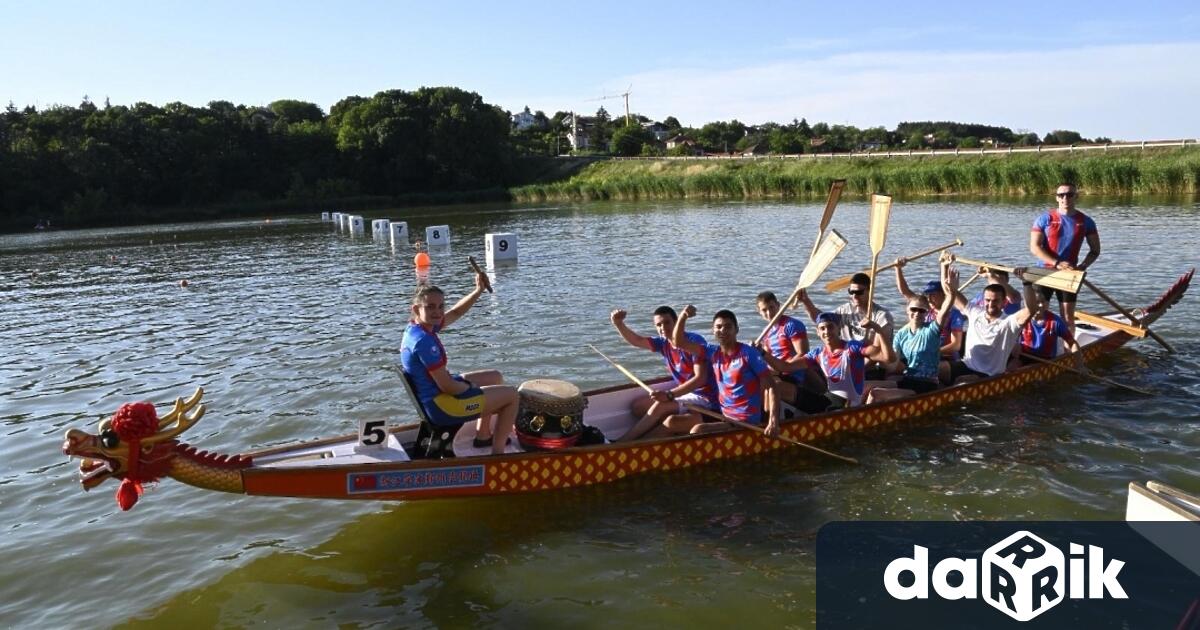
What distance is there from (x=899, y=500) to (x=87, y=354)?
1331 cm

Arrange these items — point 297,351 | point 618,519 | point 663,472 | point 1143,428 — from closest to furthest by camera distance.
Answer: point 618,519 → point 663,472 → point 1143,428 → point 297,351

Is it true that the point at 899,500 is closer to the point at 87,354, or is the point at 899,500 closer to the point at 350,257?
the point at 87,354

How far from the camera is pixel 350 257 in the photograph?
2862cm

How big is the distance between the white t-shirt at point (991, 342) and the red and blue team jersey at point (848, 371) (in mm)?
1875

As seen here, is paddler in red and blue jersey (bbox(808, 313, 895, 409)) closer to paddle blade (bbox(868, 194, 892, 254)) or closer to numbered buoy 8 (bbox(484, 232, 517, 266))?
paddle blade (bbox(868, 194, 892, 254))

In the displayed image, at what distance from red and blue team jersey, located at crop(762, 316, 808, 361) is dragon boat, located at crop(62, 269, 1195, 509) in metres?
0.83

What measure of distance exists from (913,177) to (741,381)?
127ft

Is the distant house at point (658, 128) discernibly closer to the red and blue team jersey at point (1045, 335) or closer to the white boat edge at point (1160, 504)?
the red and blue team jersey at point (1045, 335)

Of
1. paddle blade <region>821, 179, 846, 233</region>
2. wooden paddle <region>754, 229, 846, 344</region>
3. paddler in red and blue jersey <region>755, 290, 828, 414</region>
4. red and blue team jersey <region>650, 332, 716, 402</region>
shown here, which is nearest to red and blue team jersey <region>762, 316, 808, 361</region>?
paddler in red and blue jersey <region>755, 290, 828, 414</region>

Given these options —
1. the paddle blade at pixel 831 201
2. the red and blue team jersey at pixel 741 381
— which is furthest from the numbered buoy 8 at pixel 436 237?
the red and blue team jersey at pixel 741 381

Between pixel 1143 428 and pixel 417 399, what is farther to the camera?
pixel 1143 428

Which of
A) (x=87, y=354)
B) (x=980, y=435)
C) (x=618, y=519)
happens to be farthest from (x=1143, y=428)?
(x=87, y=354)

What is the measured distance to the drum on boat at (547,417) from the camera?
7277 mm

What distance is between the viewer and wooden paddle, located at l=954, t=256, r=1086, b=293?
9875 millimetres
